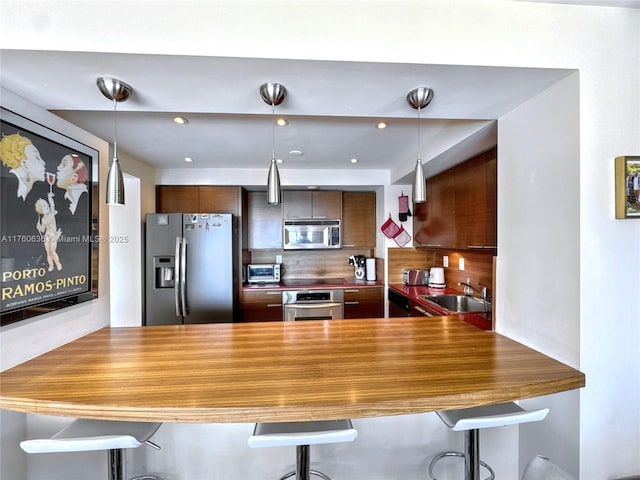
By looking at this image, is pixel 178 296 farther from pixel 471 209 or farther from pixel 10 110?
pixel 471 209

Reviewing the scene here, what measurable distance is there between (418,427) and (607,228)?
124cm

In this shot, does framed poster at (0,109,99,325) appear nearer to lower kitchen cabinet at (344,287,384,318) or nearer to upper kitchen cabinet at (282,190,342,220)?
upper kitchen cabinet at (282,190,342,220)

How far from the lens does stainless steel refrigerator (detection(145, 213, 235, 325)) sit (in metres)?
2.95


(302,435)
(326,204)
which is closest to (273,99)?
(302,435)

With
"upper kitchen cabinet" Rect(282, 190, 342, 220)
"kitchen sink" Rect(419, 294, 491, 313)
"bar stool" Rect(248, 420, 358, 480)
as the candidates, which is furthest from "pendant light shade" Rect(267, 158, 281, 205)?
"upper kitchen cabinet" Rect(282, 190, 342, 220)

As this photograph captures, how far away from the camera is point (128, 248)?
2.98 meters

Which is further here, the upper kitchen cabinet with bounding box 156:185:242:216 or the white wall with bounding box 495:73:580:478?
the upper kitchen cabinet with bounding box 156:185:242:216

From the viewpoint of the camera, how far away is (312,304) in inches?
134

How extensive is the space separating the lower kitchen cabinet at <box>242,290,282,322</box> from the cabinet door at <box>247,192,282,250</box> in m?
0.62

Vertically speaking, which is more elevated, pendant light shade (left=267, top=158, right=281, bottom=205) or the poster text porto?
pendant light shade (left=267, top=158, right=281, bottom=205)

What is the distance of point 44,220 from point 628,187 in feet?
8.76

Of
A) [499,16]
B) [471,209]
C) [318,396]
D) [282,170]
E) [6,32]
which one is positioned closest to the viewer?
[318,396]

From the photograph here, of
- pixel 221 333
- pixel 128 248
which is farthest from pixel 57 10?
pixel 128 248

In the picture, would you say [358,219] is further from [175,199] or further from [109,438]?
[109,438]
